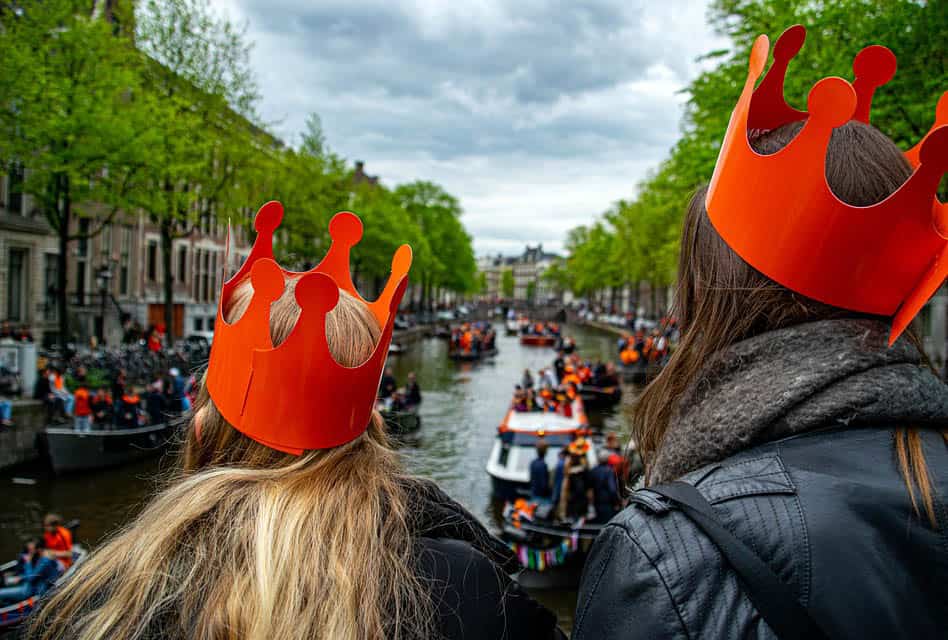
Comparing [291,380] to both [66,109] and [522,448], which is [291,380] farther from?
[66,109]

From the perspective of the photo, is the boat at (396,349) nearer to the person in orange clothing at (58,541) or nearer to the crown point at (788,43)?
the person in orange clothing at (58,541)

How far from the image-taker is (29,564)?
9.03m

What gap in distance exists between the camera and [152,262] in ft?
125

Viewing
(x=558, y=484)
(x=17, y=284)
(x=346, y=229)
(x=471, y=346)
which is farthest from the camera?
(x=471, y=346)

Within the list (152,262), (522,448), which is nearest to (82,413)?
(522,448)

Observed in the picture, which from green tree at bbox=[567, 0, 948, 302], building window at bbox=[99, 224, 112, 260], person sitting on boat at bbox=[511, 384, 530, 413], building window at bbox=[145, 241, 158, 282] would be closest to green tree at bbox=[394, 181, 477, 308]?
building window at bbox=[145, 241, 158, 282]

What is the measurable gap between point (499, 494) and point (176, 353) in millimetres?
15730

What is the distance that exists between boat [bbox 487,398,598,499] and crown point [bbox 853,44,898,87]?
39.4 ft

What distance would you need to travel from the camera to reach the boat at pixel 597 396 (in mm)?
28219

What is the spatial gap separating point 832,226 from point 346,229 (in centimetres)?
166

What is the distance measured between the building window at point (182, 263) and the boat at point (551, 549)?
1380 inches

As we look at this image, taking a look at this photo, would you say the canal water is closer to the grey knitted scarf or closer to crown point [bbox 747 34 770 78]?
the grey knitted scarf

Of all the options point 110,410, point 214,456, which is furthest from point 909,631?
point 110,410

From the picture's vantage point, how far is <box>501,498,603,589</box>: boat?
35.8 ft
